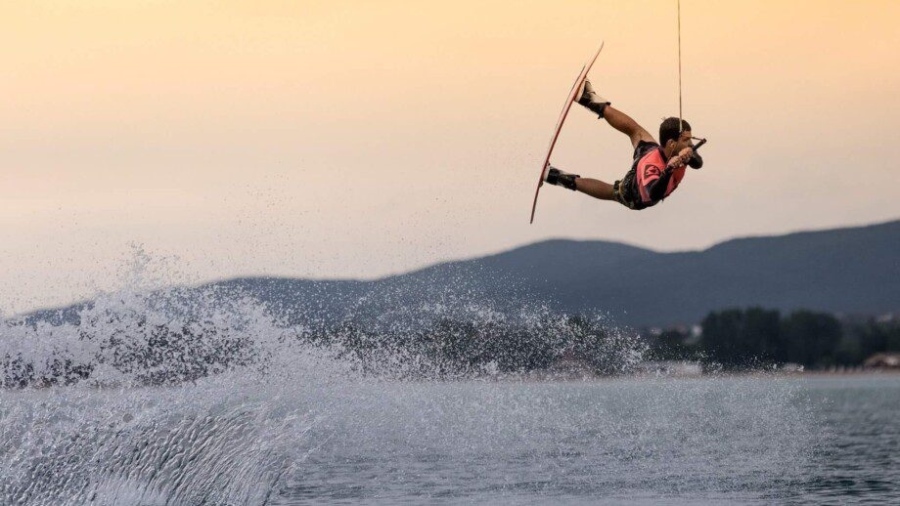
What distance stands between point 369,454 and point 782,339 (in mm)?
88972

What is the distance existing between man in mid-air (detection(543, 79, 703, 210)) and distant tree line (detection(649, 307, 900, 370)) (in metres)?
83.2

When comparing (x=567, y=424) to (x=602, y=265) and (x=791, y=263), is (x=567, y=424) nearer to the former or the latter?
(x=602, y=265)

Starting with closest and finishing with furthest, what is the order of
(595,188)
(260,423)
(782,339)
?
1. (595,188)
2. (260,423)
3. (782,339)

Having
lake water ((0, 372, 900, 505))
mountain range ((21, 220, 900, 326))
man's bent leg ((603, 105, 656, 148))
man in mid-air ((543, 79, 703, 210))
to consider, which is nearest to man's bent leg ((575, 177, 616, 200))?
man in mid-air ((543, 79, 703, 210))

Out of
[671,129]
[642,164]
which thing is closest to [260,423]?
[642,164]

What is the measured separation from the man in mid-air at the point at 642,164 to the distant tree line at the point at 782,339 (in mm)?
83244

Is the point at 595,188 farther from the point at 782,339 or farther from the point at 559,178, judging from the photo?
the point at 782,339

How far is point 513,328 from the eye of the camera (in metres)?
→ 29.6

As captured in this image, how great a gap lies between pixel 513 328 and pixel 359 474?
10.0 meters

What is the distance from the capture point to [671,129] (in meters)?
12.4

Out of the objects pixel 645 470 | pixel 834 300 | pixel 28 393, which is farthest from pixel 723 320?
pixel 28 393

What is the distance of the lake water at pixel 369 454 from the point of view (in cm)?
1513

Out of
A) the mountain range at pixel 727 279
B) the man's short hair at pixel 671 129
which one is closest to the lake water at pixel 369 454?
the man's short hair at pixel 671 129

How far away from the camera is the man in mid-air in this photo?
12.3 meters
